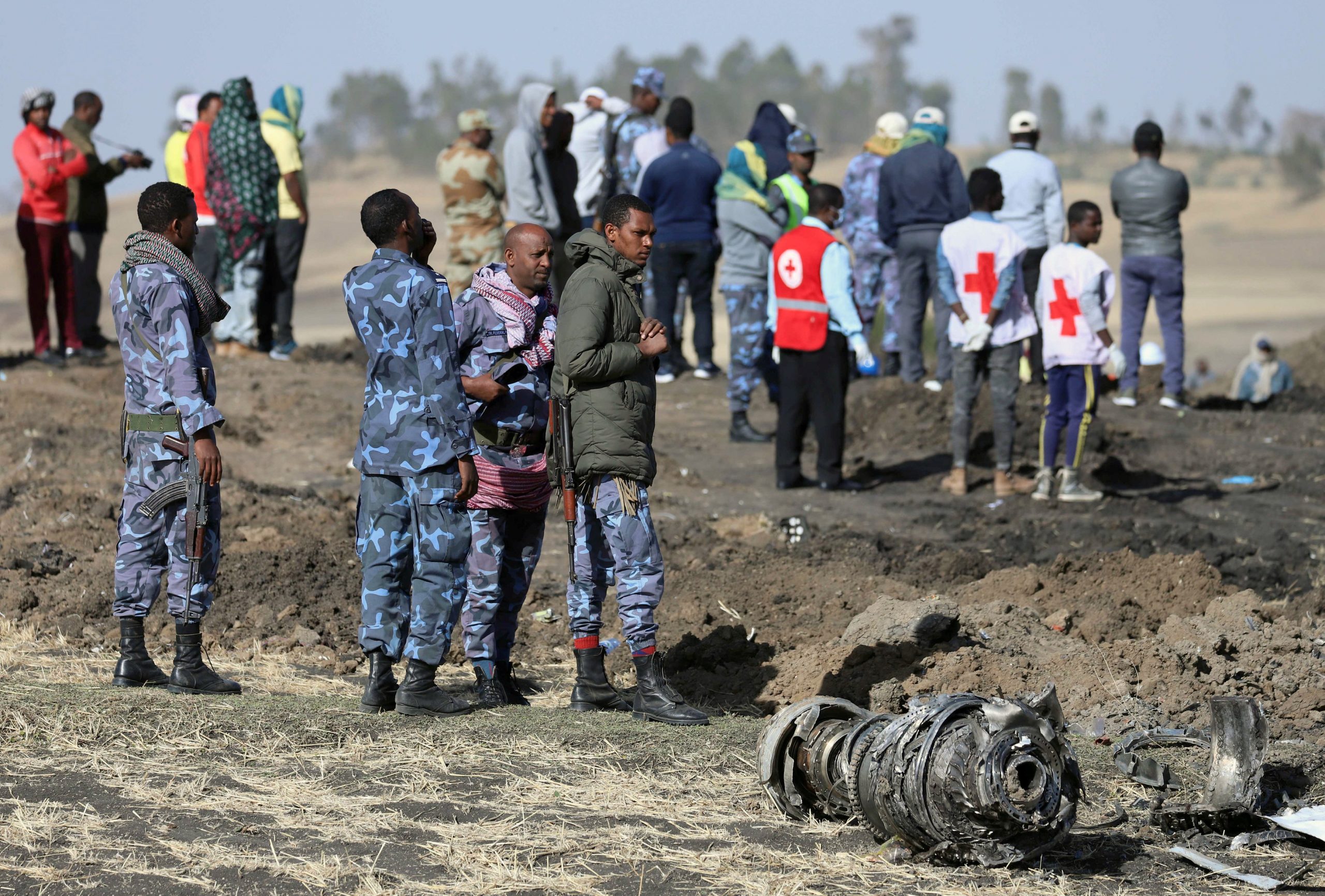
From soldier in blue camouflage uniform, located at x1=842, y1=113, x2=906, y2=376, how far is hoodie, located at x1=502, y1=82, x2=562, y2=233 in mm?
2894

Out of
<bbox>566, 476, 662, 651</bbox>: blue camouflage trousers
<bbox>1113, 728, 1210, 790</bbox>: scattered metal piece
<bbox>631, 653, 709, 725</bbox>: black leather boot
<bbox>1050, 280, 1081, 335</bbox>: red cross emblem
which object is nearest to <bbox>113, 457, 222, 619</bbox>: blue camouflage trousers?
<bbox>566, 476, 662, 651</bbox>: blue camouflage trousers

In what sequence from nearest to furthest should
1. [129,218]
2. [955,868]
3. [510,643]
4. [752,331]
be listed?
[955,868] < [510,643] < [752,331] < [129,218]

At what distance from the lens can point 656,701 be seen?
6.04 meters

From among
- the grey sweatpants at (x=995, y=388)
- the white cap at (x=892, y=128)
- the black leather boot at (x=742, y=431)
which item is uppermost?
the white cap at (x=892, y=128)

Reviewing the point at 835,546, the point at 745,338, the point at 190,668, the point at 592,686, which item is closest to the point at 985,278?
the point at 745,338

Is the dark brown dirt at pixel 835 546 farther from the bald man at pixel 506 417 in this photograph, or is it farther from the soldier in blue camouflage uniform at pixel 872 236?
the bald man at pixel 506 417

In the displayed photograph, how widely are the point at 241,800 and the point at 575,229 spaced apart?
898cm

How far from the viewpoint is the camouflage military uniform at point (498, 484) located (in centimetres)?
628

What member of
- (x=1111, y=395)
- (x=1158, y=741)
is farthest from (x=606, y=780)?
(x=1111, y=395)

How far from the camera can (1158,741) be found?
585 cm

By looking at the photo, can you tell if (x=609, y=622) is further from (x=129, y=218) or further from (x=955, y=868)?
(x=129, y=218)

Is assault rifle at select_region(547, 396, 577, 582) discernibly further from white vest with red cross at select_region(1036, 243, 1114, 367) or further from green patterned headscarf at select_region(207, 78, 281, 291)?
green patterned headscarf at select_region(207, 78, 281, 291)

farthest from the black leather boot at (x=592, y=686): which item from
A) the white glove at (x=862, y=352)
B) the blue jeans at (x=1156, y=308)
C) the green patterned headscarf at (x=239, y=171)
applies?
the blue jeans at (x=1156, y=308)

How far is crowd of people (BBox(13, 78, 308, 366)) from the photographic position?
1309cm
